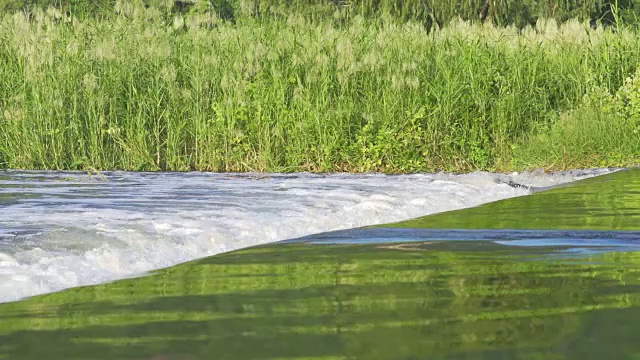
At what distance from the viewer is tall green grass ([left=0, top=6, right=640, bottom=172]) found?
41.6 feet

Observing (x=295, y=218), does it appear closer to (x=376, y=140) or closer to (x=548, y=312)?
(x=548, y=312)

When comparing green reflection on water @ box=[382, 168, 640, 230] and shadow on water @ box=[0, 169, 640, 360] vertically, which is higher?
shadow on water @ box=[0, 169, 640, 360]

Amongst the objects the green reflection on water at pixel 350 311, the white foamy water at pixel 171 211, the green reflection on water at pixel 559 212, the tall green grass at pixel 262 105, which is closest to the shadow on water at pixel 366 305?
the green reflection on water at pixel 350 311

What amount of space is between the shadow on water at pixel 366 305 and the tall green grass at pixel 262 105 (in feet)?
21.7

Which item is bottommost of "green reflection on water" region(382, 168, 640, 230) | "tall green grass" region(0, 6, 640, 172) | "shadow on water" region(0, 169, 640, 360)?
"tall green grass" region(0, 6, 640, 172)

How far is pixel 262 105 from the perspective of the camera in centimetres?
1283

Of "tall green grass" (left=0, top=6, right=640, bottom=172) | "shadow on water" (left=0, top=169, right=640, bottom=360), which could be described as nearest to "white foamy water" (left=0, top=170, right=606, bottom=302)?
"shadow on water" (left=0, top=169, right=640, bottom=360)

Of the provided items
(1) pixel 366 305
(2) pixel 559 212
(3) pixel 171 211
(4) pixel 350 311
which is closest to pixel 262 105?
(3) pixel 171 211

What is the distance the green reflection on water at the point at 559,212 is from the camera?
22.0ft

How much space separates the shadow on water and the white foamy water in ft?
1.08

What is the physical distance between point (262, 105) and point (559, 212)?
5.92m

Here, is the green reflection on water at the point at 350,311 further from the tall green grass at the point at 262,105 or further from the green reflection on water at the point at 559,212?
the tall green grass at the point at 262,105

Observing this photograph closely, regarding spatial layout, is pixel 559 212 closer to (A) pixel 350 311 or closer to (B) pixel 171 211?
(B) pixel 171 211

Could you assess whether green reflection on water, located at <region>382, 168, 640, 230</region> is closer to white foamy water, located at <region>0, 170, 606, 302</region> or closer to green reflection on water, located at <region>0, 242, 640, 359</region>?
white foamy water, located at <region>0, 170, 606, 302</region>
